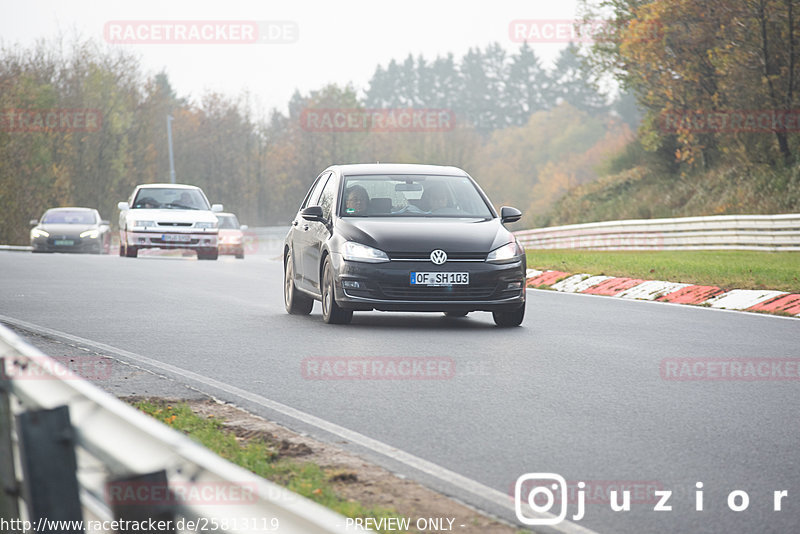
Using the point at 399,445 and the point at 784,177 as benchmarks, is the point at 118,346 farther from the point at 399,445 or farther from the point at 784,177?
the point at 784,177

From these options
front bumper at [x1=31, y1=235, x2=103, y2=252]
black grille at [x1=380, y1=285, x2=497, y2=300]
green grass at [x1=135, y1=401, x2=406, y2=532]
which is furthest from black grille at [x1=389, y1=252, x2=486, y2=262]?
front bumper at [x1=31, y1=235, x2=103, y2=252]

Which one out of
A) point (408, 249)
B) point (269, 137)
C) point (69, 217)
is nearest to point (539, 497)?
point (408, 249)

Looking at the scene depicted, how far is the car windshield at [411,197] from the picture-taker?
44.0ft

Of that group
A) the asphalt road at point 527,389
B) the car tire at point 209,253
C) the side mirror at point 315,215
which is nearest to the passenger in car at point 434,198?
the side mirror at point 315,215

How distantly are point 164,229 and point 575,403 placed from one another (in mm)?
22826

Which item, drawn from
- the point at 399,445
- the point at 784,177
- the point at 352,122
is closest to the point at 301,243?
the point at 399,445

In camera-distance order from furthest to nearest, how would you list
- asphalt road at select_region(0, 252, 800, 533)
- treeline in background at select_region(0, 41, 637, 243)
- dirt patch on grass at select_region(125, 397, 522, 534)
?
treeline in background at select_region(0, 41, 637, 243), asphalt road at select_region(0, 252, 800, 533), dirt patch on grass at select_region(125, 397, 522, 534)

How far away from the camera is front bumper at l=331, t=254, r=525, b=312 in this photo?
40.0 ft

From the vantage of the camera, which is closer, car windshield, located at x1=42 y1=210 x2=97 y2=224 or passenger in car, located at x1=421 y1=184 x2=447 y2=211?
passenger in car, located at x1=421 y1=184 x2=447 y2=211

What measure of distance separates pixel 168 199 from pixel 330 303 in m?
18.6

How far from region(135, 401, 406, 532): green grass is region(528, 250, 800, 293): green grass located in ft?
35.3

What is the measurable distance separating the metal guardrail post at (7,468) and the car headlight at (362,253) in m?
8.86

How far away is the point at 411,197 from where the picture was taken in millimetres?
13688

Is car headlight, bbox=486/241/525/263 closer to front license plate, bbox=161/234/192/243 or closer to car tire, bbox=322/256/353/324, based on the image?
car tire, bbox=322/256/353/324
